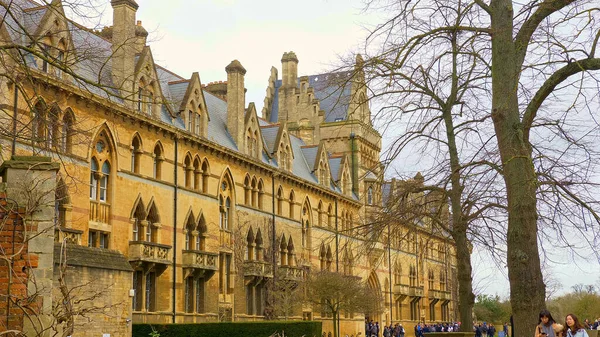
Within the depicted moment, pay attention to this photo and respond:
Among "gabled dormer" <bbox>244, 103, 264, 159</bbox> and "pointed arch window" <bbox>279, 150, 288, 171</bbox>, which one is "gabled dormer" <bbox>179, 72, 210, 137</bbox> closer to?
"gabled dormer" <bbox>244, 103, 264, 159</bbox>

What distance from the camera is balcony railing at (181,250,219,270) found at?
37375mm

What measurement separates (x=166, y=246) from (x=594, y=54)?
2510cm

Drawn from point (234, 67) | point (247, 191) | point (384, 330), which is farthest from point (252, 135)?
point (384, 330)

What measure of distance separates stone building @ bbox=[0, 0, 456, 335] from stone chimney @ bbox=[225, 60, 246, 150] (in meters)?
0.08

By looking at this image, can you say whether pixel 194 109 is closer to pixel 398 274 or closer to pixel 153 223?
pixel 153 223

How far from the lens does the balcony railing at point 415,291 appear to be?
2805 inches

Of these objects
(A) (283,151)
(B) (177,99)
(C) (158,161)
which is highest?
(B) (177,99)

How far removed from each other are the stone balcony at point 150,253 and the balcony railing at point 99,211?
165cm

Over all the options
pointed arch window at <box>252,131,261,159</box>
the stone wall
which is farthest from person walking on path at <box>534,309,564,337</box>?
pointed arch window at <box>252,131,261,159</box>

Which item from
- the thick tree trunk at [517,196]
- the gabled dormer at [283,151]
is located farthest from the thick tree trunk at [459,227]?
the gabled dormer at [283,151]

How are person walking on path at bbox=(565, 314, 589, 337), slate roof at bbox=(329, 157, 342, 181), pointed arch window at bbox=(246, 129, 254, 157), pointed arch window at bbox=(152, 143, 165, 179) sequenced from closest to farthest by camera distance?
person walking on path at bbox=(565, 314, 589, 337), pointed arch window at bbox=(152, 143, 165, 179), pointed arch window at bbox=(246, 129, 254, 157), slate roof at bbox=(329, 157, 342, 181)

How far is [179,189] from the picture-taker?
124 feet

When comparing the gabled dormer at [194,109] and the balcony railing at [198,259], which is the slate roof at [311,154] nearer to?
the gabled dormer at [194,109]

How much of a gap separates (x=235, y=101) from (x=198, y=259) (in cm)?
1007
